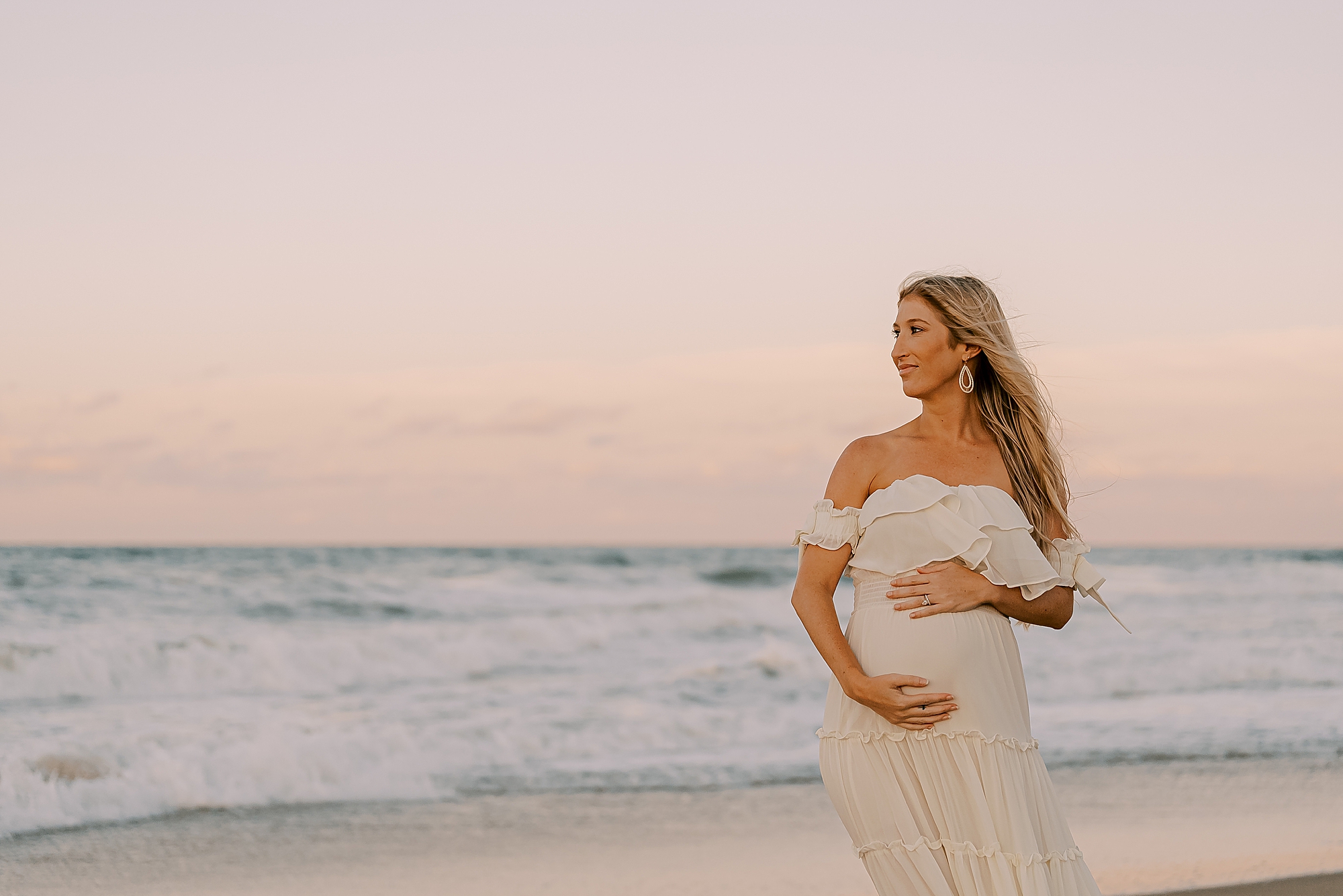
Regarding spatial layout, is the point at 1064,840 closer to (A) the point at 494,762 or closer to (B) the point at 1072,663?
(A) the point at 494,762

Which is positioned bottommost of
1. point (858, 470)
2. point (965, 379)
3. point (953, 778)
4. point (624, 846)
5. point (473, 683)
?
point (473, 683)

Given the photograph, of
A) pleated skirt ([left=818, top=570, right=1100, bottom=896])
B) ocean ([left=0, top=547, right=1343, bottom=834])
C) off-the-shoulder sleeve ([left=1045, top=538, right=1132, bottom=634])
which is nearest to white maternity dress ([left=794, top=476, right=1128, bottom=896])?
pleated skirt ([left=818, top=570, right=1100, bottom=896])

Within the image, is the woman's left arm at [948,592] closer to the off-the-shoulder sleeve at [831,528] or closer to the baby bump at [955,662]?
the baby bump at [955,662]

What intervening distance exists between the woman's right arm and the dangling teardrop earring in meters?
0.31

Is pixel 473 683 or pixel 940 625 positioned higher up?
pixel 940 625

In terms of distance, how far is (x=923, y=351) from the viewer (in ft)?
10.8

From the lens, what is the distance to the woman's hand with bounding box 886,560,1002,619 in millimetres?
3141

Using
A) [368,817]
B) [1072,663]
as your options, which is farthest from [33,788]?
[1072,663]

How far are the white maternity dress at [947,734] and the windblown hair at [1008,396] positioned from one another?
7.7 inches

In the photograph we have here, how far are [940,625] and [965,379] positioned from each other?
668 millimetres

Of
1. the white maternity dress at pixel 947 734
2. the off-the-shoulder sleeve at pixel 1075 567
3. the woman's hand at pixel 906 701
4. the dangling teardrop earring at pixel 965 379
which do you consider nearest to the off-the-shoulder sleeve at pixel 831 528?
the white maternity dress at pixel 947 734

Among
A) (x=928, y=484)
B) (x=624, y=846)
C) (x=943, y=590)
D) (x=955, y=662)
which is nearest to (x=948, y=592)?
(x=943, y=590)

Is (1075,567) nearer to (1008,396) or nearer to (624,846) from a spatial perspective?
(1008,396)

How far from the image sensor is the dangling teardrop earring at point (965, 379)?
11.0 ft
